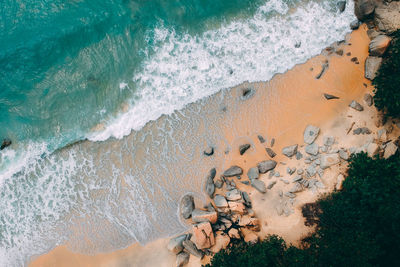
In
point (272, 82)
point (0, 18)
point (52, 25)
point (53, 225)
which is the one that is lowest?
point (53, 225)

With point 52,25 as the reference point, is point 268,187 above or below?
below

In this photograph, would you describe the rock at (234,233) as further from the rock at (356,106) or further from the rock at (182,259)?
the rock at (356,106)

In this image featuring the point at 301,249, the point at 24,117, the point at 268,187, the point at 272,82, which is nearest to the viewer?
the point at 301,249

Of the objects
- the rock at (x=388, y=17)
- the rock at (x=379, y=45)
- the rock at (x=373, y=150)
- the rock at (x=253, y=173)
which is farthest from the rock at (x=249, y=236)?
the rock at (x=388, y=17)

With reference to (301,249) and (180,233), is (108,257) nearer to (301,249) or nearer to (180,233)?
(180,233)

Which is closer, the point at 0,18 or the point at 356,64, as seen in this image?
the point at 356,64

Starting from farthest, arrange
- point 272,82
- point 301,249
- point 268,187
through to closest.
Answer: point 272,82 → point 268,187 → point 301,249

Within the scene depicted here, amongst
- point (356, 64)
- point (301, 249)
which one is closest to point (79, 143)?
point (301, 249)

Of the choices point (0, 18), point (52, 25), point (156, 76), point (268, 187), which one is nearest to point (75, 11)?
point (52, 25)
